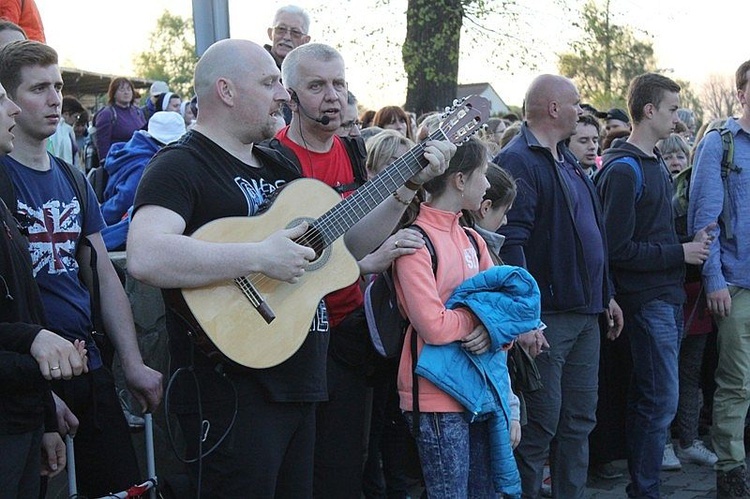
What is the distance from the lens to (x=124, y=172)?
5.97 metres

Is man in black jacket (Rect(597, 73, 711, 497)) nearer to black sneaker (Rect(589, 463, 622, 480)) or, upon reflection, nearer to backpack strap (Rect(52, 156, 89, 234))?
black sneaker (Rect(589, 463, 622, 480))

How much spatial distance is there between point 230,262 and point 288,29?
10.8 feet

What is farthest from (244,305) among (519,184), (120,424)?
(519,184)

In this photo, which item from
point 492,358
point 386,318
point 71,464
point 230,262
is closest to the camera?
point 230,262

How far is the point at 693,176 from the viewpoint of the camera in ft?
19.1

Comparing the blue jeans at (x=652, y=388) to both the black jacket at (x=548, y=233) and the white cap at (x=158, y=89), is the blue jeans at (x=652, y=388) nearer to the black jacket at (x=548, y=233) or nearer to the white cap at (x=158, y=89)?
the black jacket at (x=548, y=233)

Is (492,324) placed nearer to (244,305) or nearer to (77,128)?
(244,305)

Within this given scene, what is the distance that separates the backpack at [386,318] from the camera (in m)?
4.04

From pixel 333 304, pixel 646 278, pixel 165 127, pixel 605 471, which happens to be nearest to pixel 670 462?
pixel 605 471

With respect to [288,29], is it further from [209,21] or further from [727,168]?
[727,168]

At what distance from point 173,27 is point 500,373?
84441 mm

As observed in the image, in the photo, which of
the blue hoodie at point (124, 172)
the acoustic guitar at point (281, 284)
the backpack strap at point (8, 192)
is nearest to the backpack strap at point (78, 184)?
the backpack strap at point (8, 192)

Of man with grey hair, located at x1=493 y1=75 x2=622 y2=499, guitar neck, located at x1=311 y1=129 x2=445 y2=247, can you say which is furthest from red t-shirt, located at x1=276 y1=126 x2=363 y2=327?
man with grey hair, located at x1=493 y1=75 x2=622 y2=499

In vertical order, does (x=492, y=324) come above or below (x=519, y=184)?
below
